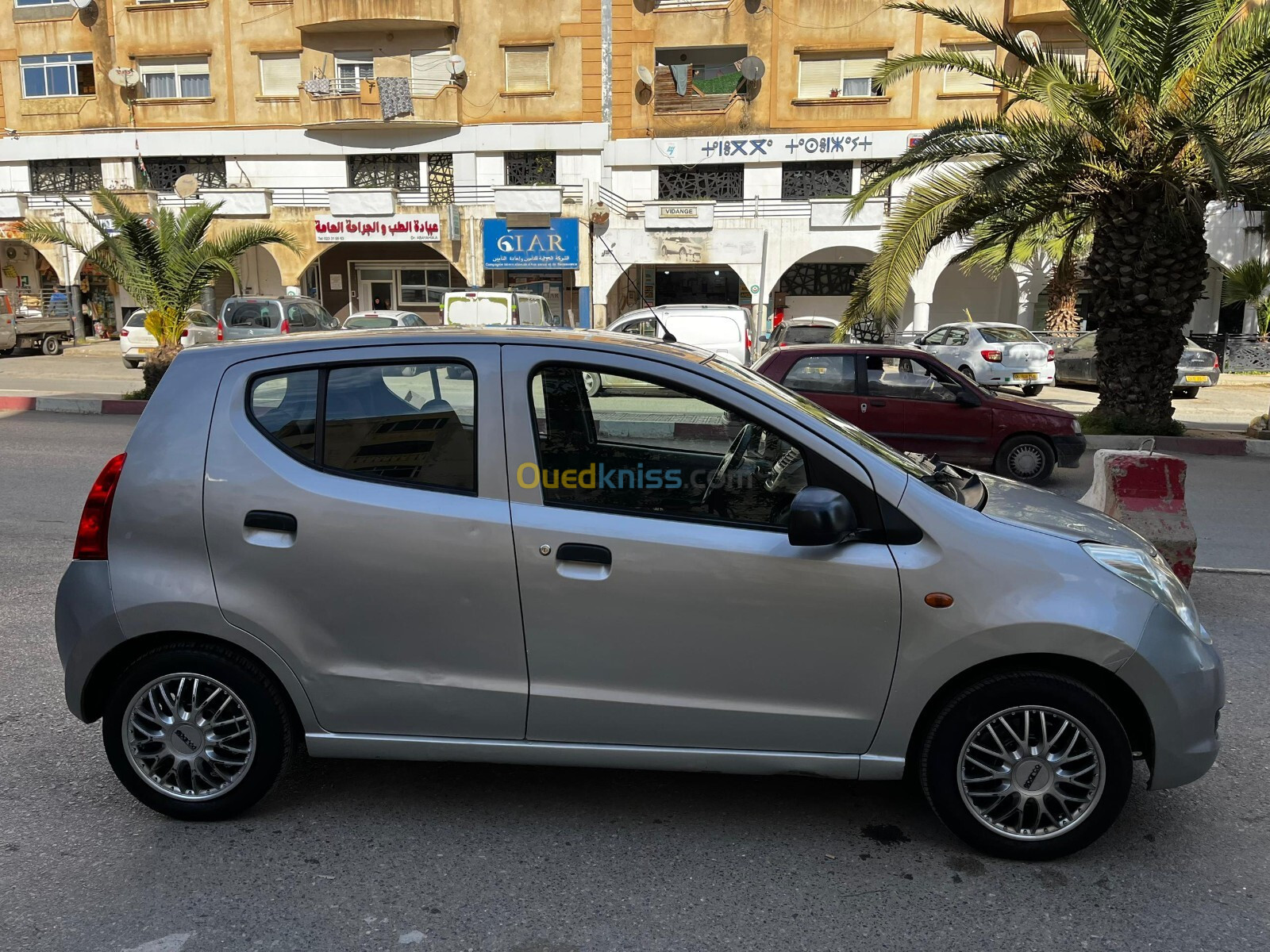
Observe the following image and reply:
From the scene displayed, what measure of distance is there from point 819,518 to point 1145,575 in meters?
1.18

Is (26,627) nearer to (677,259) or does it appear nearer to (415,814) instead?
(415,814)

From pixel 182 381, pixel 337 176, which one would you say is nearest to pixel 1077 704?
pixel 182 381

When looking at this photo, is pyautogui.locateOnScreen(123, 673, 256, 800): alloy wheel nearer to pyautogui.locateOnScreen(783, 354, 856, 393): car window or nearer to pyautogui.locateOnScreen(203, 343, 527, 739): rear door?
pyautogui.locateOnScreen(203, 343, 527, 739): rear door

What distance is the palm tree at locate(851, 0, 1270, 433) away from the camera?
10844mm

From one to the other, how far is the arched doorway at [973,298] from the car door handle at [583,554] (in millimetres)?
29077

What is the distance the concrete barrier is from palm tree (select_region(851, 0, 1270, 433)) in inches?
205

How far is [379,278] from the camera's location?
110ft

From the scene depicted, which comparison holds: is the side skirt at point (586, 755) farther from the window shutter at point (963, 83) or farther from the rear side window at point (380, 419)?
the window shutter at point (963, 83)

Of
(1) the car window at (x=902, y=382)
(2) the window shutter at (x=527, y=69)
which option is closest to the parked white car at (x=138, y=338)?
(2) the window shutter at (x=527, y=69)

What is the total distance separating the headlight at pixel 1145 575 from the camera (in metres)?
3.22

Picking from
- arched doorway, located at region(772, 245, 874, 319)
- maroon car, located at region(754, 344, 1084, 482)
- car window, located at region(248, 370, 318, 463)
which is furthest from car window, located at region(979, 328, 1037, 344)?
car window, located at region(248, 370, 318, 463)

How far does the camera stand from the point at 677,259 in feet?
94.9

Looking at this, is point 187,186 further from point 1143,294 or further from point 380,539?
point 380,539

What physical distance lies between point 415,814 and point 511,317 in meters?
15.0
